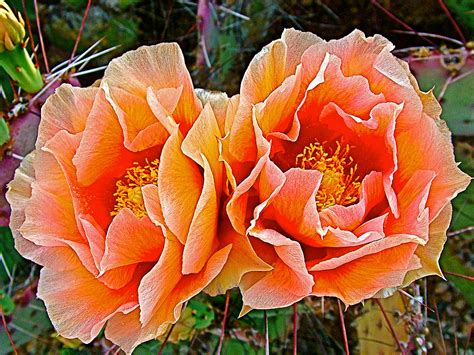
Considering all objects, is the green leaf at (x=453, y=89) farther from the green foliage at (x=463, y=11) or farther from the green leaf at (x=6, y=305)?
the green leaf at (x=6, y=305)

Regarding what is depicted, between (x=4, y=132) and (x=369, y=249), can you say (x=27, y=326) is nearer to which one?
(x=4, y=132)

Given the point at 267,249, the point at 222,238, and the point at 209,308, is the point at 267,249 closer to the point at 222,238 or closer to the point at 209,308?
the point at 222,238

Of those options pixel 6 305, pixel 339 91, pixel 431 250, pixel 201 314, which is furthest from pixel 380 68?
pixel 6 305

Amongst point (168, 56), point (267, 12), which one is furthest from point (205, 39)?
point (168, 56)

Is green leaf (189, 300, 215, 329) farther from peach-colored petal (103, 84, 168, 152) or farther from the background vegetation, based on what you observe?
peach-colored petal (103, 84, 168, 152)

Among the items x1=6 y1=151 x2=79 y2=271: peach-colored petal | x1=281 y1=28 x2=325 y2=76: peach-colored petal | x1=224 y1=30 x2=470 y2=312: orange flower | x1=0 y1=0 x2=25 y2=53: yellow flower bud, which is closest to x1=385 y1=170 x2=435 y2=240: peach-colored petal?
x1=224 y1=30 x2=470 y2=312: orange flower

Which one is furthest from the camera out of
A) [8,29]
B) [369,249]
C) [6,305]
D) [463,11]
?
[463,11]

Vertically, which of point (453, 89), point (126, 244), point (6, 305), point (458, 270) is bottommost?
point (458, 270)
